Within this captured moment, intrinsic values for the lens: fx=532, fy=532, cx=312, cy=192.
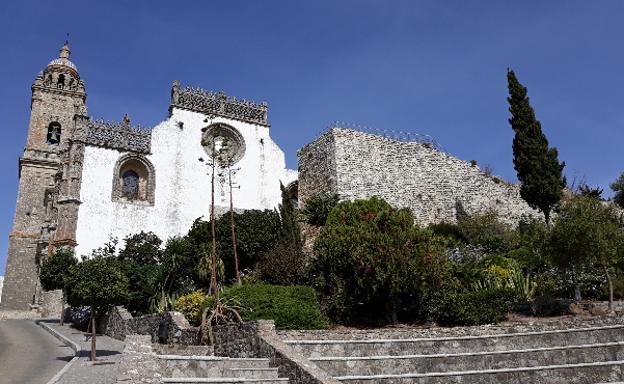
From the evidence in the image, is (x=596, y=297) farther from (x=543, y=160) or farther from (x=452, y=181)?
(x=452, y=181)

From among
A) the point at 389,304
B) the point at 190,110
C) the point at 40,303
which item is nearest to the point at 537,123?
the point at 389,304

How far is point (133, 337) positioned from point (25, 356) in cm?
770

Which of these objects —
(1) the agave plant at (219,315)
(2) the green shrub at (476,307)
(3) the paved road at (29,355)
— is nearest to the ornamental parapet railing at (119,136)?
(3) the paved road at (29,355)

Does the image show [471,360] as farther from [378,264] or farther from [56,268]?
[56,268]

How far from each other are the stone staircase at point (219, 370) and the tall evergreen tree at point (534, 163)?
20.1 meters

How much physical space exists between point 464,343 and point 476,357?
779mm

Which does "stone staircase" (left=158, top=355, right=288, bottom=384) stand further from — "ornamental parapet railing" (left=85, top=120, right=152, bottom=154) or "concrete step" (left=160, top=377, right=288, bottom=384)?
"ornamental parapet railing" (left=85, top=120, right=152, bottom=154)

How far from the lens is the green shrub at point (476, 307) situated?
579 inches

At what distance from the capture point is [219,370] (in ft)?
31.4

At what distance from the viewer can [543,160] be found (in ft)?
86.3

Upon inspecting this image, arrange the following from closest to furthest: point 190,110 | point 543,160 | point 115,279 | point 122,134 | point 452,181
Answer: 1. point 115,279
2. point 543,160
3. point 452,181
4. point 122,134
5. point 190,110

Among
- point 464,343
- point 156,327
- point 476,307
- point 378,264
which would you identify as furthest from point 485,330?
point 156,327

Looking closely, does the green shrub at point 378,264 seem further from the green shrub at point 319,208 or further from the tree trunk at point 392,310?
the green shrub at point 319,208

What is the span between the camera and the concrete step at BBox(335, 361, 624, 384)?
1077 centimetres
